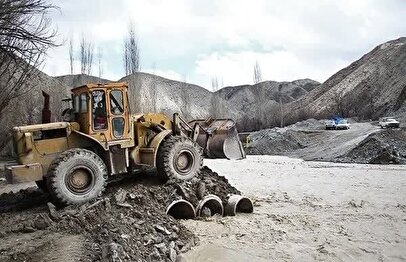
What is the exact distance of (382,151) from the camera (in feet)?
77.3

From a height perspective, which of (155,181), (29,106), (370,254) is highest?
(29,106)

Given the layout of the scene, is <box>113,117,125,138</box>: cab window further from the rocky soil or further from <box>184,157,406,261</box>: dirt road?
the rocky soil

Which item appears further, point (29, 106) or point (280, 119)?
point (280, 119)

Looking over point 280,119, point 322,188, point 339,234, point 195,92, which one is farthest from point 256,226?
point 195,92

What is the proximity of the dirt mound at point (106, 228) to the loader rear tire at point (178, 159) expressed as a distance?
0.43 metres

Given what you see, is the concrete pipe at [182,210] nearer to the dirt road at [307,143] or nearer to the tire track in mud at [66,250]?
the tire track in mud at [66,250]

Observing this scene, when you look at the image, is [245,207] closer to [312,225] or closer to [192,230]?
[312,225]

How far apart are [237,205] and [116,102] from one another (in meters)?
3.80

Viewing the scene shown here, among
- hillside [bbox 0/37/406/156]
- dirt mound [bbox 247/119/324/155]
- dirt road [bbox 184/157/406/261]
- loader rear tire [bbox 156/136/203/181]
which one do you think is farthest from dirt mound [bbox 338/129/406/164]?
hillside [bbox 0/37/406/156]

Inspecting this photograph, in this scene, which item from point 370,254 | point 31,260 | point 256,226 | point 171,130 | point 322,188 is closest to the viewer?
point 31,260

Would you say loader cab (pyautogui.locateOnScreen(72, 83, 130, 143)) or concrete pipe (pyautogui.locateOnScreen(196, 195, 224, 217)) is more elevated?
loader cab (pyautogui.locateOnScreen(72, 83, 130, 143))

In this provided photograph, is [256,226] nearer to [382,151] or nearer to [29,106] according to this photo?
[382,151]

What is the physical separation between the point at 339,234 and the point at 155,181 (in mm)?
4497

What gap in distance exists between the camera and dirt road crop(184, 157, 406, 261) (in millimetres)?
7652
